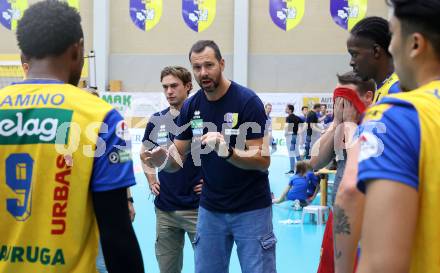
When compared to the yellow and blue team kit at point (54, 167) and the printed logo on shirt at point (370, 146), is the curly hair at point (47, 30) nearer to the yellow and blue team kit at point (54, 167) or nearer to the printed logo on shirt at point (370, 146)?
the yellow and blue team kit at point (54, 167)

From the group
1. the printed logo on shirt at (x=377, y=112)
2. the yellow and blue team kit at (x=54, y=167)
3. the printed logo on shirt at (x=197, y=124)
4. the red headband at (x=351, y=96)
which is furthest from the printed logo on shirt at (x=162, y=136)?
the printed logo on shirt at (x=377, y=112)

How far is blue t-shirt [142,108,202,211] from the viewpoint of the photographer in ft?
14.7

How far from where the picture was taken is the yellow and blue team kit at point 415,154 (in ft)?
4.11

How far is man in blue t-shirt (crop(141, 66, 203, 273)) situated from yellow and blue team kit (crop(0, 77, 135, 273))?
8.54 ft

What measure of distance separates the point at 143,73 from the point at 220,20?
13.8 feet

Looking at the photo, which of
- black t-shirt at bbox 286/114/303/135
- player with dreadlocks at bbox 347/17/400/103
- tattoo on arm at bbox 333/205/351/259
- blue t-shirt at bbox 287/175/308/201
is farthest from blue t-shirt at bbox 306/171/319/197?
tattoo on arm at bbox 333/205/351/259

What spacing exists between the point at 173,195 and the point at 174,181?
0.12 metres

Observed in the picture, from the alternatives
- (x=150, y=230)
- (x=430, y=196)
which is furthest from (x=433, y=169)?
(x=150, y=230)

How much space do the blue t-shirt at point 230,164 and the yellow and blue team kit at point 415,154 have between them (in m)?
2.34

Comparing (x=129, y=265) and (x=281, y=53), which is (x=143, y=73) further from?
(x=129, y=265)

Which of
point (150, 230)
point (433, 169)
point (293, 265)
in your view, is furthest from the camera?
point (150, 230)

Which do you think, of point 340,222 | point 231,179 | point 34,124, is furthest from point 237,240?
point 34,124

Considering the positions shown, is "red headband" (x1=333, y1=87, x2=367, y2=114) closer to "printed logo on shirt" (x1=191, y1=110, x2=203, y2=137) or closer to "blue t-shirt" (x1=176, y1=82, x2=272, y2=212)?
"blue t-shirt" (x1=176, y1=82, x2=272, y2=212)

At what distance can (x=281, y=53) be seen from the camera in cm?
2405
